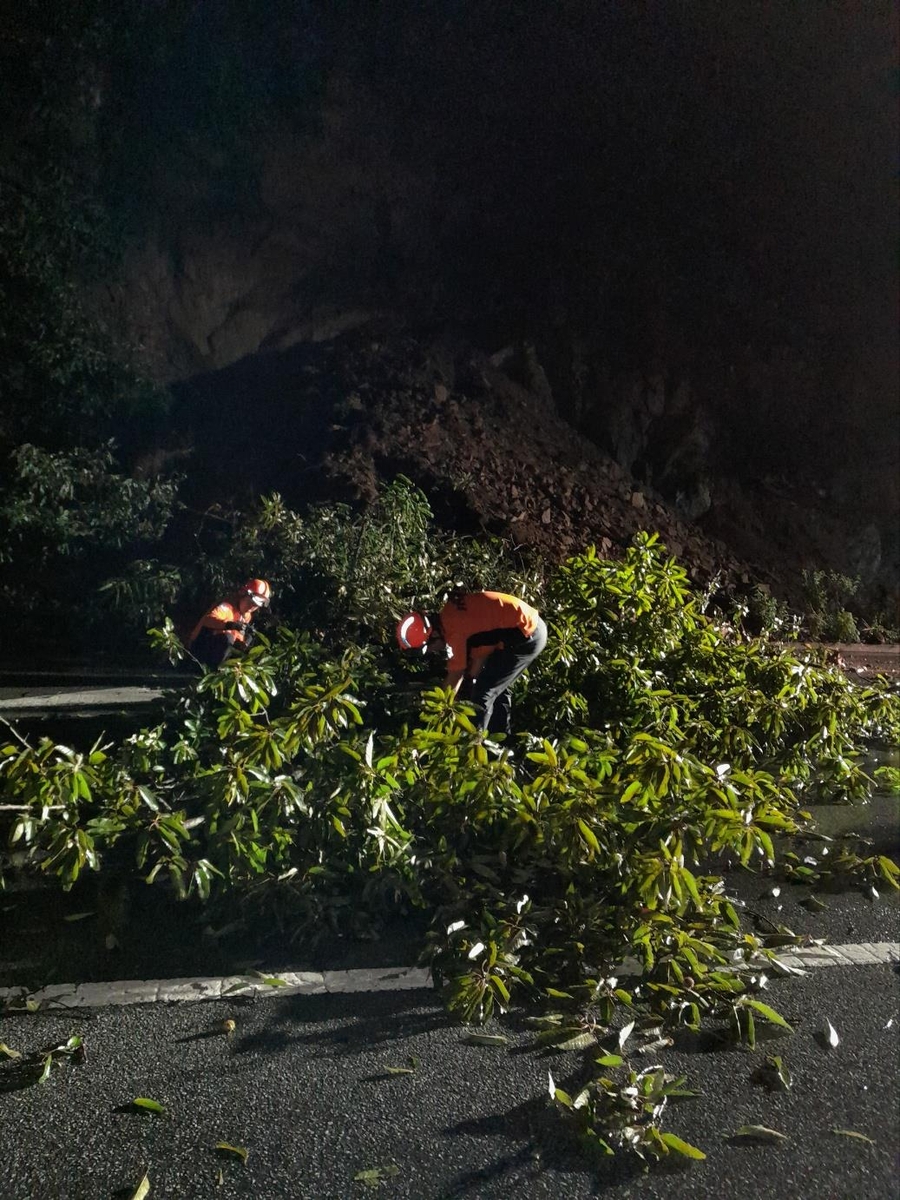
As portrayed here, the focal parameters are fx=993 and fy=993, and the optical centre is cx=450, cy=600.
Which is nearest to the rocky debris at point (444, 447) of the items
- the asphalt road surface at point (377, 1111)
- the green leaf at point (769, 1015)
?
the green leaf at point (769, 1015)

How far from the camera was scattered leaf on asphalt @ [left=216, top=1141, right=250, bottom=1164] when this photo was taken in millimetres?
2459

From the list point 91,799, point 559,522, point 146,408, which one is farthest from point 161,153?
point 91,799

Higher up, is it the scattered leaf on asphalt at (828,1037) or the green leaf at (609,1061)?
the green leaf at (609,1061)

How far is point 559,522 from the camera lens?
5160 mm

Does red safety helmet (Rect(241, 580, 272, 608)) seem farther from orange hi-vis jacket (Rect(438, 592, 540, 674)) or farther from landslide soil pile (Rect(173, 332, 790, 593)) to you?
orange hi-vis jacket (Rect(438, 592, 540, 674))

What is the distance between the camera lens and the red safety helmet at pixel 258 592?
15.5 feet

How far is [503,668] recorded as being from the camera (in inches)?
180

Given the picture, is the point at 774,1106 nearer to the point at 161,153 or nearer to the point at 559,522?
the point at 559,522

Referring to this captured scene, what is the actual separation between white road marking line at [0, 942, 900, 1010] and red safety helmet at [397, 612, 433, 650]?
1.46 meters

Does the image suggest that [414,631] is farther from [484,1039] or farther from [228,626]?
[484,1039]

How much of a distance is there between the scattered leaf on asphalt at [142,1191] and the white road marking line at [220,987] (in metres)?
0.81

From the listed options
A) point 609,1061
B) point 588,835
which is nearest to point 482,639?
point 588,835

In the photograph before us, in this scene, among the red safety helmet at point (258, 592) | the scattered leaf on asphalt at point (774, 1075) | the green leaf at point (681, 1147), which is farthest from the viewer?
the red safety helmet at point (258, 592)

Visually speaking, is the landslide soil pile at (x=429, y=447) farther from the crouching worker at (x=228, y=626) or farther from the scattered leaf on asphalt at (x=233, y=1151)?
the scattered leaf on asphalt at (x=233, y=1151)
